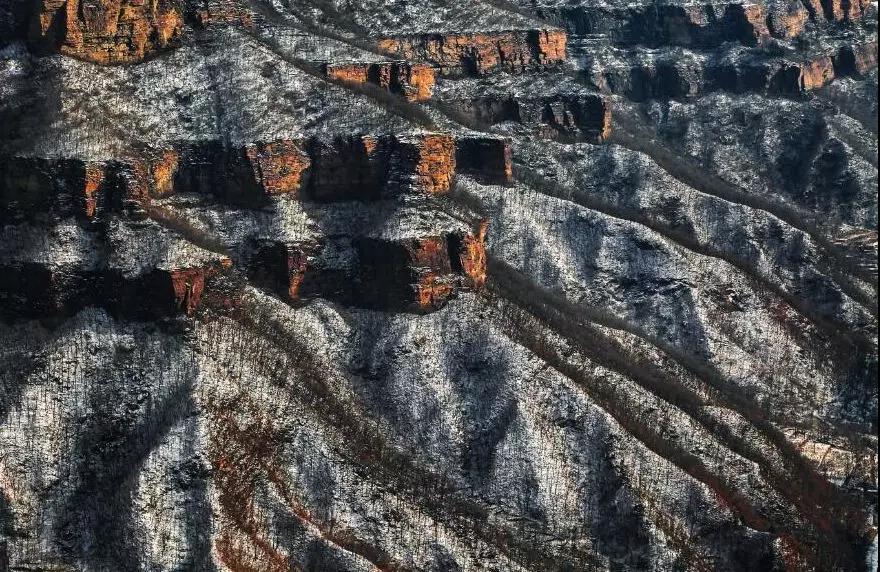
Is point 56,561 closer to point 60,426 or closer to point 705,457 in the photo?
point 60,426

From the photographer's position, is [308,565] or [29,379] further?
[29,379]

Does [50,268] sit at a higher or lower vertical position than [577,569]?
higher

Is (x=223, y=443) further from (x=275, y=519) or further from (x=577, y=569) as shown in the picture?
(x=577, y=569)

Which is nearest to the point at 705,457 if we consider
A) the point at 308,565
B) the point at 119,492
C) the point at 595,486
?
the point at 595,486

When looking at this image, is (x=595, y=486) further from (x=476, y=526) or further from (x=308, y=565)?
(x=308, y=565)

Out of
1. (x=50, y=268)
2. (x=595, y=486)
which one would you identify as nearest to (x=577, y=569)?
(x=595, y=486)

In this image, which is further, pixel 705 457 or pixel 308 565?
pixel 705 457

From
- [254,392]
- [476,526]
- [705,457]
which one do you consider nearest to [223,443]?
[254,392]
